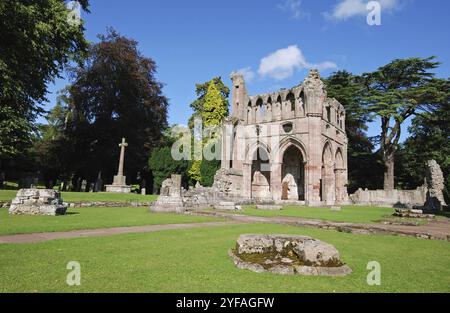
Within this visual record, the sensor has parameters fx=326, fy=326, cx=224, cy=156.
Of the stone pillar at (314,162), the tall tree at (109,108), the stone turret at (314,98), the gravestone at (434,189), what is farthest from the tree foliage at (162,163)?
the gravestone at (434,189)

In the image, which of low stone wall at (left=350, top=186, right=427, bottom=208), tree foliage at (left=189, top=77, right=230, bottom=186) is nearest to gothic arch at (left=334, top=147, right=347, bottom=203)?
low stone wall at (left=350, top=186, right=427, bottom=208)

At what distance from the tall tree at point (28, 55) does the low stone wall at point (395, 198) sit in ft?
106

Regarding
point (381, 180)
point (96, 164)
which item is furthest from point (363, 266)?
point (381, 180)

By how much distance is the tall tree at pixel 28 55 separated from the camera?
62.3 ft

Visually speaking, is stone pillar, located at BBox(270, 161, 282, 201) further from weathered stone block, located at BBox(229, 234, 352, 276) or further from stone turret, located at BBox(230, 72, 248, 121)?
weathered stone block, located at BBox(229, 234, 352, 276)

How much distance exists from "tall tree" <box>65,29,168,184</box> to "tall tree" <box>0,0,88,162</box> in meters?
11.9

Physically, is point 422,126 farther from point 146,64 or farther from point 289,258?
point 289,258

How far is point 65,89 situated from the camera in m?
46.2

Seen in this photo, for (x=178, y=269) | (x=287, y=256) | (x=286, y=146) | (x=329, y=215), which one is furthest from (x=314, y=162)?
(x=178, y=269)

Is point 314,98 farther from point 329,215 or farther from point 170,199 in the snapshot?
point 170,199

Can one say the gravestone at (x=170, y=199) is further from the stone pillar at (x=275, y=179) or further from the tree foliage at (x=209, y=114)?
the tree foliage at (x=209, y=114)

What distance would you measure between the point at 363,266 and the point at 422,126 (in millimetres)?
45889

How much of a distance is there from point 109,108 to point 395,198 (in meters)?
33.7

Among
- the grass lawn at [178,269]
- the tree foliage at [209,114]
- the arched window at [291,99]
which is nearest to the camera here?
the grass lawn at [178,269]
